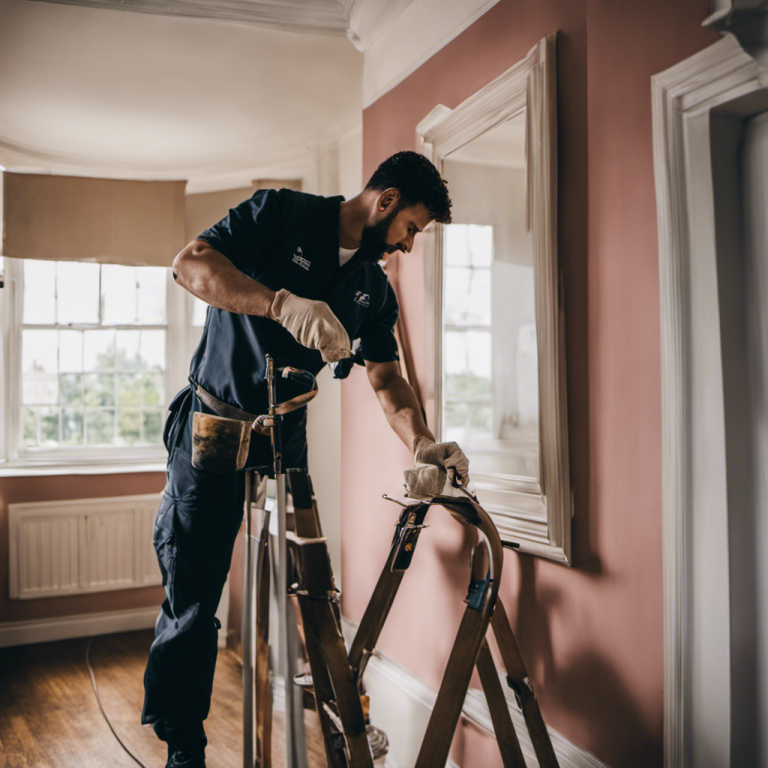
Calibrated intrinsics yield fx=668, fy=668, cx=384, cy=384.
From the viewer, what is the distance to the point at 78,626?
3.81m

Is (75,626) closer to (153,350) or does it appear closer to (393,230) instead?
(153,350)

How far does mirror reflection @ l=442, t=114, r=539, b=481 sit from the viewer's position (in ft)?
5.65

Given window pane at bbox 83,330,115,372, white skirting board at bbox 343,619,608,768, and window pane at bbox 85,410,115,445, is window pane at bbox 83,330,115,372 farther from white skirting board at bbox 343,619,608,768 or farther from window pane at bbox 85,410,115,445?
white skirting board at bbox 343,619,608,768

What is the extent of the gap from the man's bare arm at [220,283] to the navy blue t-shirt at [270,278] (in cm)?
10

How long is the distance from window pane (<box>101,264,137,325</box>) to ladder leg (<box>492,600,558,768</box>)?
347cm

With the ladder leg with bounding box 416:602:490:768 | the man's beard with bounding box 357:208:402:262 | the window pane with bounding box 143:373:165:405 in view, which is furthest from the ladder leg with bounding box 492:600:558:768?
the window pane with bounding box 143:373:165:405

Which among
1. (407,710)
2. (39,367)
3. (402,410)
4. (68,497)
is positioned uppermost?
(39,367)

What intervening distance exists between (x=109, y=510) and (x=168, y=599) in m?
2.32

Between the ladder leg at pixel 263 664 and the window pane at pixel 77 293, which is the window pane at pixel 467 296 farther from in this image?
the window pane at pixel 77 293

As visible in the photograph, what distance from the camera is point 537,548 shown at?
163cm

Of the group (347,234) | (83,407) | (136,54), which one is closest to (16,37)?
(136,54)

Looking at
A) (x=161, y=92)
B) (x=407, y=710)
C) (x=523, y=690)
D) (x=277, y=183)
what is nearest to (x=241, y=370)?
(x=523, y=690)

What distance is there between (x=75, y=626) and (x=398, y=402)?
290cm

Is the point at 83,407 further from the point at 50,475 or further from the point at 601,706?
the point at 601,706
